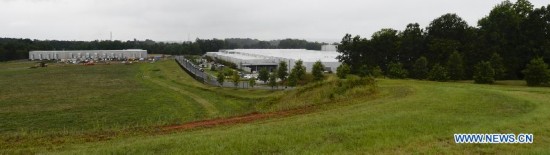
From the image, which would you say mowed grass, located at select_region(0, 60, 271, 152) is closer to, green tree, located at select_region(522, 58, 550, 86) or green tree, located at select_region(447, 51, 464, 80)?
green tree, located at select_region(447, 51, 464, 80)

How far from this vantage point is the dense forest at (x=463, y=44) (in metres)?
40.9

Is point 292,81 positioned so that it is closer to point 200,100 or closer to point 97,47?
point 200,100

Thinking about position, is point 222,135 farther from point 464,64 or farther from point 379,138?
point 464,64

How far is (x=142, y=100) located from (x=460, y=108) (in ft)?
94.1

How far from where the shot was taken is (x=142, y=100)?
38031 mm

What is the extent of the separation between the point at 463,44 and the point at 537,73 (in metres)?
13.0

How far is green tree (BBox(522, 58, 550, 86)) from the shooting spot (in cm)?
3519

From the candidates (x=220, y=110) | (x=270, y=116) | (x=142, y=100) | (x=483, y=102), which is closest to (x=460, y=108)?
(x=483, y=102)

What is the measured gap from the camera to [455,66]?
140ft

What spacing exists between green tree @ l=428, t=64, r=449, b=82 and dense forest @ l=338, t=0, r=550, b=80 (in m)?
0.39

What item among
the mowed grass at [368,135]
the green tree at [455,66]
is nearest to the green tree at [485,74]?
the green tree at [455,66]

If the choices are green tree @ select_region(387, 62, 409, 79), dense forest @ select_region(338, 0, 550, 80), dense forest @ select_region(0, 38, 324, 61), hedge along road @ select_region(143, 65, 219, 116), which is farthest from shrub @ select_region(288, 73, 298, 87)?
dense forest @ select_region(0, 38, 324, 61)

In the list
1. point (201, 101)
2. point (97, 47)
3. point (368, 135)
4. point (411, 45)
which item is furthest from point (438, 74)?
point (97, 47)

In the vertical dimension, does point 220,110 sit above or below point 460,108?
below
